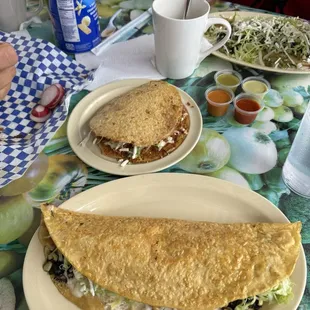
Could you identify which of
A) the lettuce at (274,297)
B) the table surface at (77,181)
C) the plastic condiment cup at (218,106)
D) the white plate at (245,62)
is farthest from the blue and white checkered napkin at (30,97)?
the lettuce at (274,297)

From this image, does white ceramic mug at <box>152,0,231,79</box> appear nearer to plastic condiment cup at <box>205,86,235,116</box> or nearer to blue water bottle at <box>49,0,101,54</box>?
plastic condiment cup at <box>205,86,235,116</box>

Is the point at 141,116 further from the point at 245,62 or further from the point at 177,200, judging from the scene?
the point at 245,62

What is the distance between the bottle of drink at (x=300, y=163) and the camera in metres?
1.19

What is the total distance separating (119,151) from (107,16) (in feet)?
3.40

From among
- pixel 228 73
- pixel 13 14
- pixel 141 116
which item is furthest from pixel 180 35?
pixel 13 14

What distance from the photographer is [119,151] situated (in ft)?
4.33

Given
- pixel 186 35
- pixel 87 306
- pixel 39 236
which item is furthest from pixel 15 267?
pixel 186 35

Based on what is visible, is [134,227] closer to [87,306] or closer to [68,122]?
[87,306]

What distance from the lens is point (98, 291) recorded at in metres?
1.01

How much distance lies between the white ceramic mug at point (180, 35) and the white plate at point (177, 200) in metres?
0.61

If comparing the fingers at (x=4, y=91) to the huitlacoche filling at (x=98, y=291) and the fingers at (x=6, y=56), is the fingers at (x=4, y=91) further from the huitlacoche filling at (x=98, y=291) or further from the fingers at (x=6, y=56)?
the huitlacoche filling at (x=98, y=291)

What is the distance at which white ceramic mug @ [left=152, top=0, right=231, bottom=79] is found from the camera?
1478 millimetres

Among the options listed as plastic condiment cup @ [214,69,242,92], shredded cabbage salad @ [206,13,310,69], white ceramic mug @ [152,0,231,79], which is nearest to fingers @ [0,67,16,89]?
white ceramic mug @ [152,0,231,79]

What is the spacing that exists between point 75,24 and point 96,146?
0.66m
